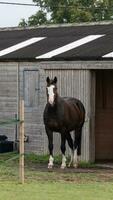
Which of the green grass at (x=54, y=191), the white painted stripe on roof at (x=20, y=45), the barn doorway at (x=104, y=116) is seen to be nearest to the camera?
the green grass at (x=54, y=191)

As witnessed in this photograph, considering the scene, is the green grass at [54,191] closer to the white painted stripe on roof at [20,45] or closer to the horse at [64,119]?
the horse at [64,119]

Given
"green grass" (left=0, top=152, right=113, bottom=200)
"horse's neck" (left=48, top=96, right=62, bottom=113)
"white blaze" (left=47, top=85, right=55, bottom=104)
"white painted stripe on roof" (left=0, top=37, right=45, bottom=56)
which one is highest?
"white painted stripe on roof" (left=0, top=37, right=45, bottom=56)

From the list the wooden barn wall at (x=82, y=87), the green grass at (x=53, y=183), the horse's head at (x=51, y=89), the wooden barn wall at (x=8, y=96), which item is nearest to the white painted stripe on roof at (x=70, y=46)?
the wooden barn wall at (x=82, y=87)

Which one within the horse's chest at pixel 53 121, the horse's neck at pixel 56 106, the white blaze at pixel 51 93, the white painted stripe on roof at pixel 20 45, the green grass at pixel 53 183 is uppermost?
the white painted stripe on roof at pixel 20 45

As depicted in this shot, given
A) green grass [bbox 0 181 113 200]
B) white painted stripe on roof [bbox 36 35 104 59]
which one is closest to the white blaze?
white painted stripe on roof [bbox 36 35 104 59]

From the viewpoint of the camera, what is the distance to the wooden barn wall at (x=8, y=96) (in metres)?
25.0

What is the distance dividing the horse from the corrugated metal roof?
1.43 m

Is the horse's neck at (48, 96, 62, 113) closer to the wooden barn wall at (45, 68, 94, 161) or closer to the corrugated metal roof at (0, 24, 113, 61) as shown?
the wooden barn wall at (45, 68, 94, 161)

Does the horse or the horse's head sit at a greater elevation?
the horse's head

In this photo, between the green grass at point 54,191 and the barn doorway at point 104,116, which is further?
the barn doorway at point 104,116

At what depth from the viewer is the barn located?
21.8 meters

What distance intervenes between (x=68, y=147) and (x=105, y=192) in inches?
272

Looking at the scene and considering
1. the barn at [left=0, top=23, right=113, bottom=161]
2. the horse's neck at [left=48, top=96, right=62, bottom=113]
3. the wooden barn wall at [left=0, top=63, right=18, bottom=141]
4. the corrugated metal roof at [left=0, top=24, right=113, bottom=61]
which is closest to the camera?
the horse's neck at [left=48, top=96, right=62, bottom=113]

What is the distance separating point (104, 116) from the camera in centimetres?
2311
